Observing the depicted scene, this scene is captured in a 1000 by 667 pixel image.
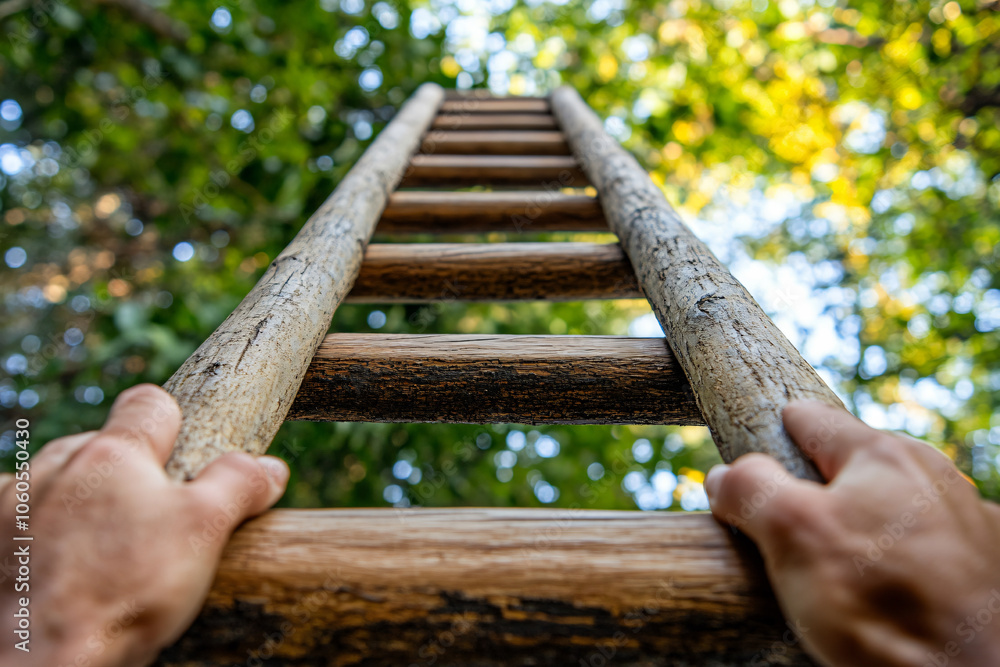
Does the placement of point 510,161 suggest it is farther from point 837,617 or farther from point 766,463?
point 837,617

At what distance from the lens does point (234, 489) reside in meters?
0.51

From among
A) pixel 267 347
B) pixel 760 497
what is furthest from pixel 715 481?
pixel 267 347

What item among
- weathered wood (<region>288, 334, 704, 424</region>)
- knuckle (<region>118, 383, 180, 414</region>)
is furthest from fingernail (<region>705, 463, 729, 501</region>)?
knuckle (<region>118, 383, 180, 414</region>)

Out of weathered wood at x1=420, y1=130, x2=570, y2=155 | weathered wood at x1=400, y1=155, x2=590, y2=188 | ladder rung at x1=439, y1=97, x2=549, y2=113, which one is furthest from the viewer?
ladder rung at x1=439, y1=97, x2=549, y2=113

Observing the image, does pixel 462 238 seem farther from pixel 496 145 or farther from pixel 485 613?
pixel 485 613

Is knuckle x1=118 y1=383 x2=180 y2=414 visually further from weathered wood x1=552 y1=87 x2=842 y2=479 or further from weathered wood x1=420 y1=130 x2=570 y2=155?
weathered wood x1=420 y1=130 x2=570 y2=155

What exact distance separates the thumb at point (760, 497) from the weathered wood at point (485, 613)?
0.05 m

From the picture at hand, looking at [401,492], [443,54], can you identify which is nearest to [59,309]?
[401,492]

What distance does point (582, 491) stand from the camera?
2.66 m

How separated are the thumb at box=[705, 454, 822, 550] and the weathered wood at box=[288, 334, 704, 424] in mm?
279

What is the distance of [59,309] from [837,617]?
492 cm

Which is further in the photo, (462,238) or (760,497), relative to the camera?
(462,238)

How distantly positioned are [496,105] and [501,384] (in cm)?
209

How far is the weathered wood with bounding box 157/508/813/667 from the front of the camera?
0.47 m
